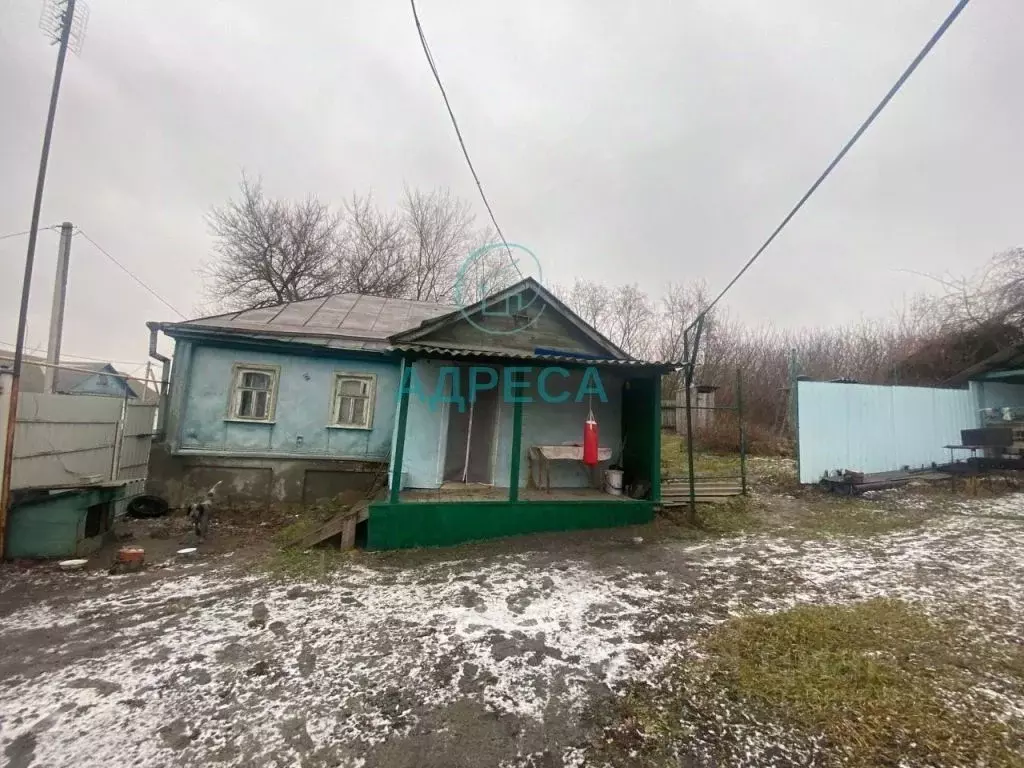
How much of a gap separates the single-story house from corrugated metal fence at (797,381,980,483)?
15.2ft

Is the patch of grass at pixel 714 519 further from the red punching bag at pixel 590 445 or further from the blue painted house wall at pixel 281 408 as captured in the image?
the blue painted house wall at pixel 281 408

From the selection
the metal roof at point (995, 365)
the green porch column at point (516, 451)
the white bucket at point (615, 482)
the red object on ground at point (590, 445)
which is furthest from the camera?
the metal roof at point (995, 365)

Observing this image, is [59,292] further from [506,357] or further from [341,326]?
[506,357]

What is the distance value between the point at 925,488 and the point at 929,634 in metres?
8.33

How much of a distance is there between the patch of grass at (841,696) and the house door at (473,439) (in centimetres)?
460

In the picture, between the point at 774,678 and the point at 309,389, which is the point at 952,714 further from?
the point at 309,389

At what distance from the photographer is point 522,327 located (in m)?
8.24

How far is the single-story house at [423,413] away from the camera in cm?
704

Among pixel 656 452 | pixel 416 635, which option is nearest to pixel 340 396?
pixel 416 635

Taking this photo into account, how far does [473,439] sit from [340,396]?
10.4ft

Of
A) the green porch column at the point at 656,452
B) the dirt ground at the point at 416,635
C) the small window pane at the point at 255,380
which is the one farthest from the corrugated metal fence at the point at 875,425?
the small window pane at the point at 255,380

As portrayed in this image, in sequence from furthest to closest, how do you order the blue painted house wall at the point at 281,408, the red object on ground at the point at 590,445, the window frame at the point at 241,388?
the window frame at the point at 241,388 < the blue painted house wall at the point at 281,408 < the red object on ground at the point at 590,445

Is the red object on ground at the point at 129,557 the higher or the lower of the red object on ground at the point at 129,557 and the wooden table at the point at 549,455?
the lower

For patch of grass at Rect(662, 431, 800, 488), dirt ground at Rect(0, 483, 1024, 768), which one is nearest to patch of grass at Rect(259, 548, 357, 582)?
dirt ground at Rect(0, 483, 1024, 768)
